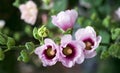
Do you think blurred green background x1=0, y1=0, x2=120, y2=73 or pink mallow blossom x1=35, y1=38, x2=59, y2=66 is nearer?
pink mallow blossom x1=35, y1=38, x2=59, y2=66

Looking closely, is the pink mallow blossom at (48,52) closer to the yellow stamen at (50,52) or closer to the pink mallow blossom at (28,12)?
the yellow stamen at (50,52)

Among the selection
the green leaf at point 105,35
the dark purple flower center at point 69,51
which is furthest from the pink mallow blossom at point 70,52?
the green leaf at point 105,35

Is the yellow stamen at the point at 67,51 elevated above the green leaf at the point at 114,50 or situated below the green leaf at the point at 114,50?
above

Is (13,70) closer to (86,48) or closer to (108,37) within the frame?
(108,37)

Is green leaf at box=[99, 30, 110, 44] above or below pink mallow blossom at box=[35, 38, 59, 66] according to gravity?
below

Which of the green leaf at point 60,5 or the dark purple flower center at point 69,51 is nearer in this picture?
the dark purple flower center at point 69,51

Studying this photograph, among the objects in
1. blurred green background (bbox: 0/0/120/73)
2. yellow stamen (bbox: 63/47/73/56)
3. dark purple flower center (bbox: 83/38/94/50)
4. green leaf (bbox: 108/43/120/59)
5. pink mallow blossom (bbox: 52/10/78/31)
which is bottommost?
blurred green background (bbox: 0/0/120/73)

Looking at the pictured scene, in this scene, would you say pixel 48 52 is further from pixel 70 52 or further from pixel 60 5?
pixel 60 5

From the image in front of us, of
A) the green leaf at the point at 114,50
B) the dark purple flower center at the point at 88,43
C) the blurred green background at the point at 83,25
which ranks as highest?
the dark purple flower center at the point at 88,43

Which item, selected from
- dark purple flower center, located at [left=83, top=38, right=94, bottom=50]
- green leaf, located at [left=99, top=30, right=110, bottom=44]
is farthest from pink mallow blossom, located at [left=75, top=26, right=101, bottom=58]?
green leaf, located at [left=99, top=30, right=110, bottom=44]

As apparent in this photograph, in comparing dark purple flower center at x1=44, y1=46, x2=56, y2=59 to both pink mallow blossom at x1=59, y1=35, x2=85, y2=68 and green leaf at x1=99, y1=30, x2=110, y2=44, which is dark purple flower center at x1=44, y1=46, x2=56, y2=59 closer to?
pink mallow blossom at x1=59, y1=35, x2=85, y2=68
